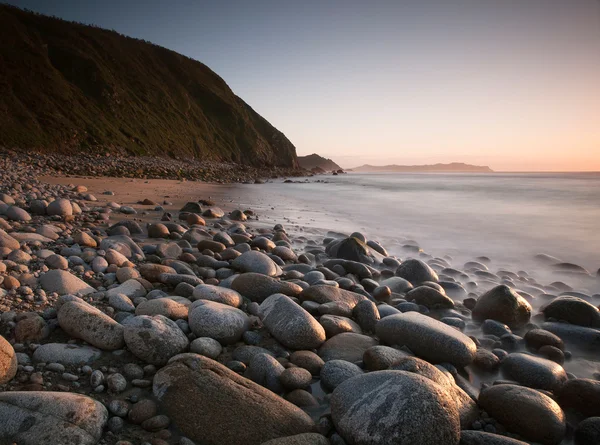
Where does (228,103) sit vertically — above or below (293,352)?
above

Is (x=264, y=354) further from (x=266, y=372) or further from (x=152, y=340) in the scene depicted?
(x=152, y=340)

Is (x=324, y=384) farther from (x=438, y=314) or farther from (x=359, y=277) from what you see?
(x=359, y=277)

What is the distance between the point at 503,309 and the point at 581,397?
5.28ft

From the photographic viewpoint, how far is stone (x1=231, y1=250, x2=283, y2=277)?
4668 mm

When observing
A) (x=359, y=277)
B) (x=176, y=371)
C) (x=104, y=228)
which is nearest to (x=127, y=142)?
(x=104, y=228)

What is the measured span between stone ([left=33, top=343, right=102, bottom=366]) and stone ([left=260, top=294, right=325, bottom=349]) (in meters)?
1.32

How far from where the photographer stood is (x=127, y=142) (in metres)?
28.4

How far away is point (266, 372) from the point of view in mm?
2467

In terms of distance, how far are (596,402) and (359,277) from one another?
10.1 ft

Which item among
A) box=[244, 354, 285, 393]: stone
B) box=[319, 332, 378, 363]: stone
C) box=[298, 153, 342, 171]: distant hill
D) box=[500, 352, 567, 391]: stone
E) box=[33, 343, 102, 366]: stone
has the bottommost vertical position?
box=[500, 352, 567, 391]: stone

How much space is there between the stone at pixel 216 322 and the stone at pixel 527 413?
6.26ft

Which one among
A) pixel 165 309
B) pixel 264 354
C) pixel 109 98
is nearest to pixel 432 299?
Answer: pixel 264 354

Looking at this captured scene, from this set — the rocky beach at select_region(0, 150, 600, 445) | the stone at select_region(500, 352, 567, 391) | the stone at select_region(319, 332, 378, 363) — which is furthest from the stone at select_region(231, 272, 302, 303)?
the stone at select_region(500, 352, 567, 391)

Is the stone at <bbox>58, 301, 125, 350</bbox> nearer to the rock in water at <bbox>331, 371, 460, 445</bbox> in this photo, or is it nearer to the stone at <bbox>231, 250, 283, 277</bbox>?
the rock in water at <bbox>331, 371, 460, 445</bbox>
